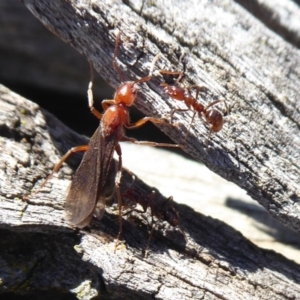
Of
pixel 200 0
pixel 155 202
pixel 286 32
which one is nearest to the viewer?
pixel 155 202

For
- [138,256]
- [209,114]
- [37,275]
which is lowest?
[37,275]

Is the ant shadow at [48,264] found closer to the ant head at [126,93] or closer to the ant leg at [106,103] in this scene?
the ant head at [126,93]

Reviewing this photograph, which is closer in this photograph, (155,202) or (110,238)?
(110,238)

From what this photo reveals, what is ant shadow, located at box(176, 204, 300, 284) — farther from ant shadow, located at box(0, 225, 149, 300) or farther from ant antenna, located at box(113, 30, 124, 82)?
ant antenna, located at box(113, 30, 124, 82)

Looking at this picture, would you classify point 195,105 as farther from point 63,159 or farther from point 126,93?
point 63,159

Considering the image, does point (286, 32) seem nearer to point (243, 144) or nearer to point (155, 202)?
point (243, 144)

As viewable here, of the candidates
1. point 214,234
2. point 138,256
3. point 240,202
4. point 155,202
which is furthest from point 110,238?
point 240,202

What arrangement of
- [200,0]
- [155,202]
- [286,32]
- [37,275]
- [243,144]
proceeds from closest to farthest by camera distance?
1. [37,275]
2. [243,144]
3. [155,202]
4. [200,0]
5. [286,32]
